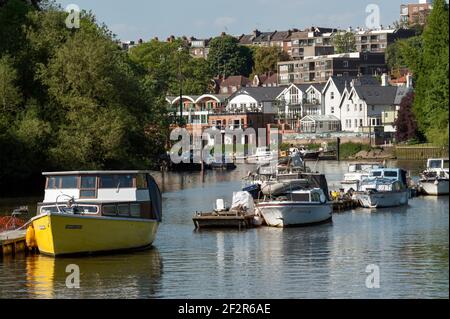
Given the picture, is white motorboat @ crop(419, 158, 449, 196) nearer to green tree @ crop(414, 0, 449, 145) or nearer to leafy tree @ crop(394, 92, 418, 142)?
green tree @ crop(414, 0, 449, 145)

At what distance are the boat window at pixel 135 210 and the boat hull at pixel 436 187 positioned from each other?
114ft

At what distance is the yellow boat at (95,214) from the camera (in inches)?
1791

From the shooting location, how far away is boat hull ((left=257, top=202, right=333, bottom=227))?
190 ft

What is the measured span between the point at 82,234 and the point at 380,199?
92.6ft

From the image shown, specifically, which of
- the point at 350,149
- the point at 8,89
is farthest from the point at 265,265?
the point at 350,149

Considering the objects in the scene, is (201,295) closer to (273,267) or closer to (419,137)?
(273,267)

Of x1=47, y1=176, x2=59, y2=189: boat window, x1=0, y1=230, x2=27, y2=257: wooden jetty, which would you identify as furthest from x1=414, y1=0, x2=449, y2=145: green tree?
x1=0, y1=230, x2=27, y2=257: wooden jetty

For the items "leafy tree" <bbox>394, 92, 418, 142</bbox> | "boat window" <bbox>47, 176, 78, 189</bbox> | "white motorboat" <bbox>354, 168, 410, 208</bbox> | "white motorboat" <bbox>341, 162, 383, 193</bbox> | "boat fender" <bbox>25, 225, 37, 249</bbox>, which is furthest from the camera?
"leafy tree" <bbox>394, 92, 418, 142</bbox>

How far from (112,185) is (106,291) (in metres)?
9.12

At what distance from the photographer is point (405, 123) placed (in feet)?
467

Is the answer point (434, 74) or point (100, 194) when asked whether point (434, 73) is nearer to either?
point (434, 74)

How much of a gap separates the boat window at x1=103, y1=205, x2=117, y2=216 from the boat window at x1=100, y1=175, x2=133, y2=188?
137 cm

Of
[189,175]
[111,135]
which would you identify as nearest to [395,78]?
[189,175]

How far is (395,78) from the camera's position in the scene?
194 meters
